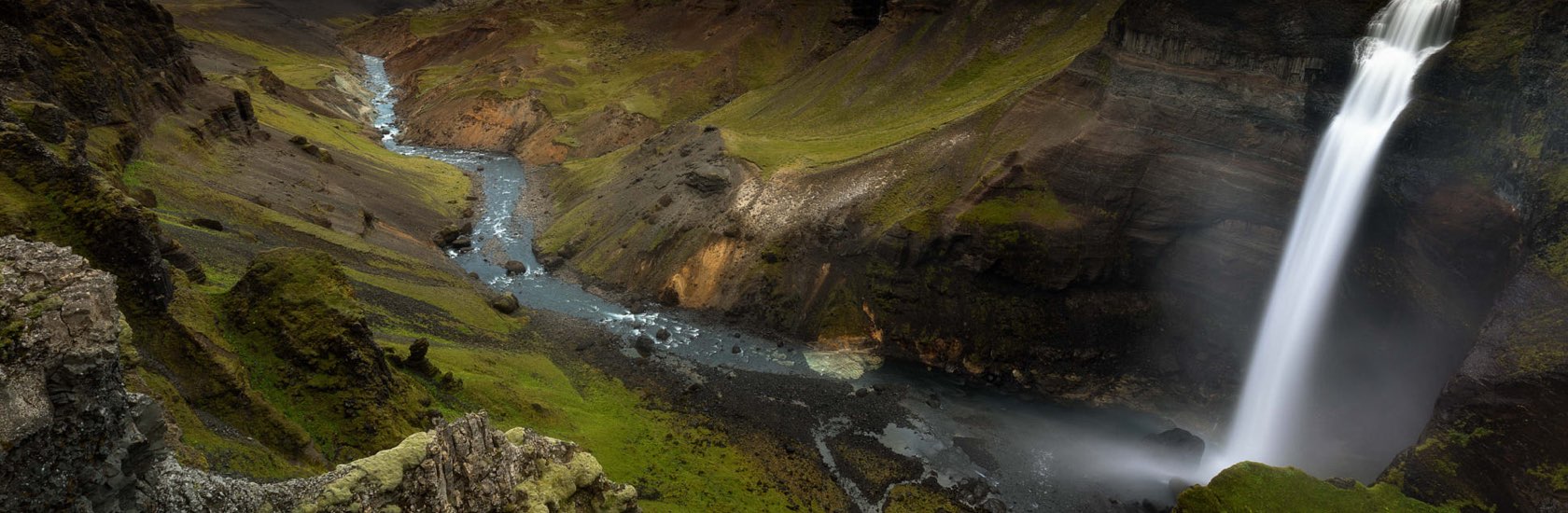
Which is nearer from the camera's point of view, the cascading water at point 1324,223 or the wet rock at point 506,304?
the cascading water at point 1324,223

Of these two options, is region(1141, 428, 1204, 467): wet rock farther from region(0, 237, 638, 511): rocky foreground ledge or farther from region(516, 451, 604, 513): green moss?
region(0, 237, 638, 511): rocky foreground ledge

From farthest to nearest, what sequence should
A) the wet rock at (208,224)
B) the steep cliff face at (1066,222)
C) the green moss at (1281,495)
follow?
the steep cliff face at (1066,222), the wet rock at (208,224), the green moss at (1281,495)

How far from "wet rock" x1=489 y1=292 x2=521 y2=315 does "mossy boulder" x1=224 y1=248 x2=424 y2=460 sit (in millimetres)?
22749

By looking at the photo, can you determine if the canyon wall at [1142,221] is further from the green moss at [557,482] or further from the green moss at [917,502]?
the green moss at [557,482]

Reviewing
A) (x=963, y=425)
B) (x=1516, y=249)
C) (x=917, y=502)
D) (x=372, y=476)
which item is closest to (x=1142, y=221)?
(x=963, y=425)

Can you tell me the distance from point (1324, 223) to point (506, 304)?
47.1m

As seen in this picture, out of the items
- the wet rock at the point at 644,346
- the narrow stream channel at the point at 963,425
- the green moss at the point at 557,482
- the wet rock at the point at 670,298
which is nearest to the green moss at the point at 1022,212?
the narrow stream channel at the point at 963,425

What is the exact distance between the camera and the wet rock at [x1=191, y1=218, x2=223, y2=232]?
142 feet

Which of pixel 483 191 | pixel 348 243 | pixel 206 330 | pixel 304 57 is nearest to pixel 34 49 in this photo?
pixel 348 243

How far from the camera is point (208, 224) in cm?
4353

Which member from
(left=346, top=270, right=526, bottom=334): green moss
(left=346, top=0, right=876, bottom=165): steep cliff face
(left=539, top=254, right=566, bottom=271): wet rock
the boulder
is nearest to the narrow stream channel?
(left=539, top=254, right=566, bottom=271): wet rock

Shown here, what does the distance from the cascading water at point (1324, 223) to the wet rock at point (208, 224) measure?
5357 cm

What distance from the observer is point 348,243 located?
167 feet

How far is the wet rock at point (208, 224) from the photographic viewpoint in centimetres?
4322
